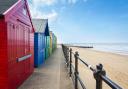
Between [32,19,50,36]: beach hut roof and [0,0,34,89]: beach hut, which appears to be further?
[32,19,50,36]: beach hut roof

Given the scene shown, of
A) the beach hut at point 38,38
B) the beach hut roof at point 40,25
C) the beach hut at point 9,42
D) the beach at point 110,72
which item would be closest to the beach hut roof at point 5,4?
the beach hut at point 9,42

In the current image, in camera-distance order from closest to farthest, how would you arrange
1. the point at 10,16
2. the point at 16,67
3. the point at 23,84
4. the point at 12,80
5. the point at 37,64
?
the point at 10,16 → the point at 12,80 → the point at 16,67 → the point at 23,84 → the point at 37,64

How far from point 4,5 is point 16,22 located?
671 millimetres

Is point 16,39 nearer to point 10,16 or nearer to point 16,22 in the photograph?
point 16,22

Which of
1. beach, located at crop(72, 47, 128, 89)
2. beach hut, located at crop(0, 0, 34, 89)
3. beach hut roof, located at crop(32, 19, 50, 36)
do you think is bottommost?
beach, located at crop(72, 47, 128, 89)

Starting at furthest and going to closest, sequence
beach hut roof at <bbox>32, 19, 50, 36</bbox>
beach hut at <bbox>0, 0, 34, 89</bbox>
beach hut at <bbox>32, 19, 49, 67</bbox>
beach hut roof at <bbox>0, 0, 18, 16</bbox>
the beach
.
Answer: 1. beach hut roof at <bbox>32, 19, 50, 36</bbox>
2. beach hut at <bbox>32, 19, 49, 67</bbox>
3. the beach
4. beach hut roof at <bbox>0, 0, 18, 16</bbox>
5. beach hut at <bbox>0, 0, 34, 89</bbox>

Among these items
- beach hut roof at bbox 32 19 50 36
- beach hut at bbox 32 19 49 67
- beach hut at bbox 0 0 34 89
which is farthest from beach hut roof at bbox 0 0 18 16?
beach hut roof at bbox 32 19 50 36

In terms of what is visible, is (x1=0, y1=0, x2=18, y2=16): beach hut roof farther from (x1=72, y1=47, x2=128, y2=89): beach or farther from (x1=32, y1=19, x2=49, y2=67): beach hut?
(x1=32, y1=19, x2=49, y2=67): beach hut

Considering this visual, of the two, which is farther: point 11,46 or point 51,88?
point 51,88

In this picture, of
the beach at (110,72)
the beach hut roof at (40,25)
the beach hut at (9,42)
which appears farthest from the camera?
the beach hut roof at (40,25)

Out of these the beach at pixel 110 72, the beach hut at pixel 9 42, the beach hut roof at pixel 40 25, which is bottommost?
the beach at pixel 110 72

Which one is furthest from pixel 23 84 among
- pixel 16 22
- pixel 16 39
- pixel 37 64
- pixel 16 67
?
pixel 37 64

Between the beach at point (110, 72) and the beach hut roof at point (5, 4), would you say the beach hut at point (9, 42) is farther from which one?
the beach at point (110, 72)

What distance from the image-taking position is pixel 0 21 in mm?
5051
